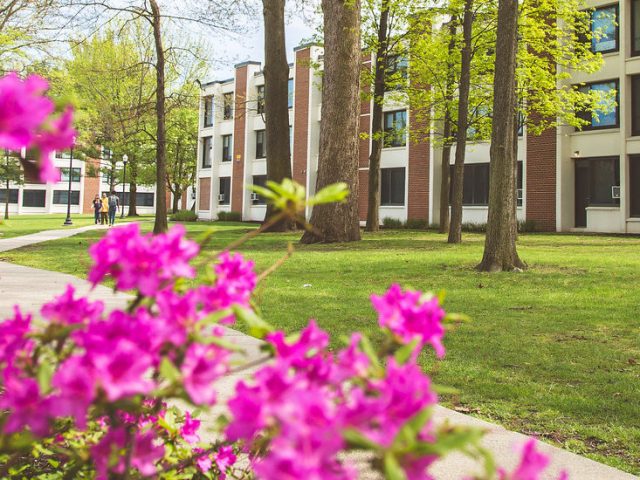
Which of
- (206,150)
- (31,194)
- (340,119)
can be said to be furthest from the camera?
(31,194)

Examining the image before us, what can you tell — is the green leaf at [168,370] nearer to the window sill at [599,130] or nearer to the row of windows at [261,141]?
the window sill at [599,130]

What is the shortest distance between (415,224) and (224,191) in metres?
21.6

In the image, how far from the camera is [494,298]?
355 inches

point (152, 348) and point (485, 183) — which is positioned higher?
point (485, 183)

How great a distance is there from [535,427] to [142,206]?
83.1 metres

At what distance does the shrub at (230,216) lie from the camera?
4462 cm

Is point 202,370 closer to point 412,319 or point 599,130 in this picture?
point 412,319

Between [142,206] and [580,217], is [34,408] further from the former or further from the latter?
[142,206]

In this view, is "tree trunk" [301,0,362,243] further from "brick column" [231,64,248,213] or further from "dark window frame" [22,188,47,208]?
"dark window frame" [22,188,47,208]

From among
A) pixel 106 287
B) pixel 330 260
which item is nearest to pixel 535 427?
pixel 106 287

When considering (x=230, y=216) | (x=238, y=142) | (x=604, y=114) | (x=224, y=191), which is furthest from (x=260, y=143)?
(x=604, y=114)

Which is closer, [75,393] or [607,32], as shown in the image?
[75,393]

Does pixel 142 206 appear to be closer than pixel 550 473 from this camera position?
No

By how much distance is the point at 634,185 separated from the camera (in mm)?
26703
